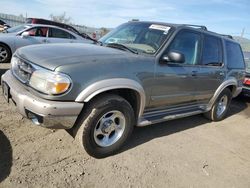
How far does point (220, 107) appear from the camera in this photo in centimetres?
630

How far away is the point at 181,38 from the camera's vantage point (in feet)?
14.5

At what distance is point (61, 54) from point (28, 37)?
698 cm

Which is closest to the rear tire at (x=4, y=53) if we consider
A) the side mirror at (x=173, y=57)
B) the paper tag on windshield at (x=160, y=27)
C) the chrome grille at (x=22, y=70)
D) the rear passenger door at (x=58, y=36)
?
the rear passenger door at (x=58, y=36)

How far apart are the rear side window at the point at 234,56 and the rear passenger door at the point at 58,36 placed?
6191 mm

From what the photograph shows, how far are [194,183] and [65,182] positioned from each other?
5.32 ft

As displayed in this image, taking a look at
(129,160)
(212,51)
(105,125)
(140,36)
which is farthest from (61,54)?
(212,51)

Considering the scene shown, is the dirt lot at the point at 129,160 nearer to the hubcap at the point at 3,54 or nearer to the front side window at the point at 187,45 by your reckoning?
the front side window at the point at 187,45

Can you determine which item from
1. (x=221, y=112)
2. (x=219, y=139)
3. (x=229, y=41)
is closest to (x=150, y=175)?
(x=219, y=139)

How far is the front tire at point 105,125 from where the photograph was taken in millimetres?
3354

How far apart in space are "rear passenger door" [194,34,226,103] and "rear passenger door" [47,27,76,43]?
6345 mm

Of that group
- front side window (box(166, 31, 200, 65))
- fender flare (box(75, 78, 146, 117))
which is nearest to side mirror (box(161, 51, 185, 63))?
front side window (box(166, 31, 200, 65))

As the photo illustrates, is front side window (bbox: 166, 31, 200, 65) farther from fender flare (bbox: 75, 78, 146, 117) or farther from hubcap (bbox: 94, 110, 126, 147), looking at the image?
hubcap (bbox: 94, 110, 126, 147)

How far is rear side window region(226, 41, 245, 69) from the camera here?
5941 mm

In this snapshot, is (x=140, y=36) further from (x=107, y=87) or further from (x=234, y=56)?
(x=234, y=56)
